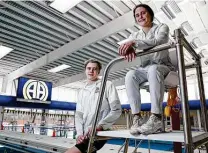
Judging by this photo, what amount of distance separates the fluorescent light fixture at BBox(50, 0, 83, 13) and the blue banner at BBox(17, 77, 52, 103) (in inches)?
203

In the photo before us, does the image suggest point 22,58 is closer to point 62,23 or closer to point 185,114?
point 62,23

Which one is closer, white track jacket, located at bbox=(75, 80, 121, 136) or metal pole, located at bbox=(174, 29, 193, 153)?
metal pole, located at bbox=(174, 29, 193, 153)

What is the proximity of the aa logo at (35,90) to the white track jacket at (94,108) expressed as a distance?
7.97 meters

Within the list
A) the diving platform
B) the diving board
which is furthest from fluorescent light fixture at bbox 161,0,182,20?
the diving board

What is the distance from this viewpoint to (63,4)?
196 inches

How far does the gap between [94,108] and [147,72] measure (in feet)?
2.09

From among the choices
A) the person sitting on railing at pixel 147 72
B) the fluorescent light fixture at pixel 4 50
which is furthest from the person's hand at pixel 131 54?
the fluorescent light fixture at pixel 4 50

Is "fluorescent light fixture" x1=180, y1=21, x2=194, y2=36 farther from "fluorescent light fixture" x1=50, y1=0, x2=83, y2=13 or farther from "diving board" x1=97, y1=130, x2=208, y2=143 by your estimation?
"diving board" x1=97, y1=130, x2=208, y2=143

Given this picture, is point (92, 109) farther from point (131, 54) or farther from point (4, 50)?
point (4, 50)

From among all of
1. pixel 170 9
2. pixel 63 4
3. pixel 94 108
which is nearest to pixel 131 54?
pixel 94 108

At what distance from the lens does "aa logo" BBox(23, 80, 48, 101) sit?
9.16 meters

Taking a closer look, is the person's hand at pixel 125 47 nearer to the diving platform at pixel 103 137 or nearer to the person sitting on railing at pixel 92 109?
the diving platform at pixel 103 137

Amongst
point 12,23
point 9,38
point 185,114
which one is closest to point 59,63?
point 9,38

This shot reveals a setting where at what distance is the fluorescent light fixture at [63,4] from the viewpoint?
4.83 meters
